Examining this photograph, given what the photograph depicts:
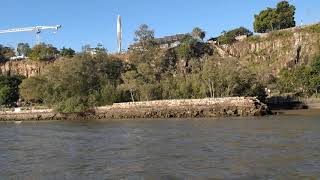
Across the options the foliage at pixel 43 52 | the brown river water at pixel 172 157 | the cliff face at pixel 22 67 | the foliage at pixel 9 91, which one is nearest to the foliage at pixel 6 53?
the cliff face at pixel 22 67

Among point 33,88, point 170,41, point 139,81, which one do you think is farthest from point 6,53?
point 139,81

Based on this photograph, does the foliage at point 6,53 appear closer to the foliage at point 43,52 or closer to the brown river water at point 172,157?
the foliage at point 43,52

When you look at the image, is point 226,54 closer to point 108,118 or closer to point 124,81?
point 124,81

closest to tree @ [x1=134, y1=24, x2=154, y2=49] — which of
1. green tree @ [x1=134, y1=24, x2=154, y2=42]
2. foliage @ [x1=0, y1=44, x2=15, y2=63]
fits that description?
green tree @ [x1=134, y1=24, x2=154, y2=42]

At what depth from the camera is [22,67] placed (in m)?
152

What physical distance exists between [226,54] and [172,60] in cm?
1448

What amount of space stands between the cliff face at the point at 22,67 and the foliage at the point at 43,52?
2081 mm

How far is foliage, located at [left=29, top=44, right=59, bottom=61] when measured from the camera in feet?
500

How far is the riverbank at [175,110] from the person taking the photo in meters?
64.7

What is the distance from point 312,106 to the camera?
8112cm

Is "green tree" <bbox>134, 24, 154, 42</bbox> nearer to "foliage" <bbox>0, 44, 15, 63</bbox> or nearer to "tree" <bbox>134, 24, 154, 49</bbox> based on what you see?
"tree" <bbox>134, 24, 154, 49</bbox>

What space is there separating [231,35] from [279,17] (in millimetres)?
14051

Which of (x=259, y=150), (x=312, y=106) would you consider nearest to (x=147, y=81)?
(x=312, y=106)

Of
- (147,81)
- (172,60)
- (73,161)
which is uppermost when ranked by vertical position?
(172,60)
